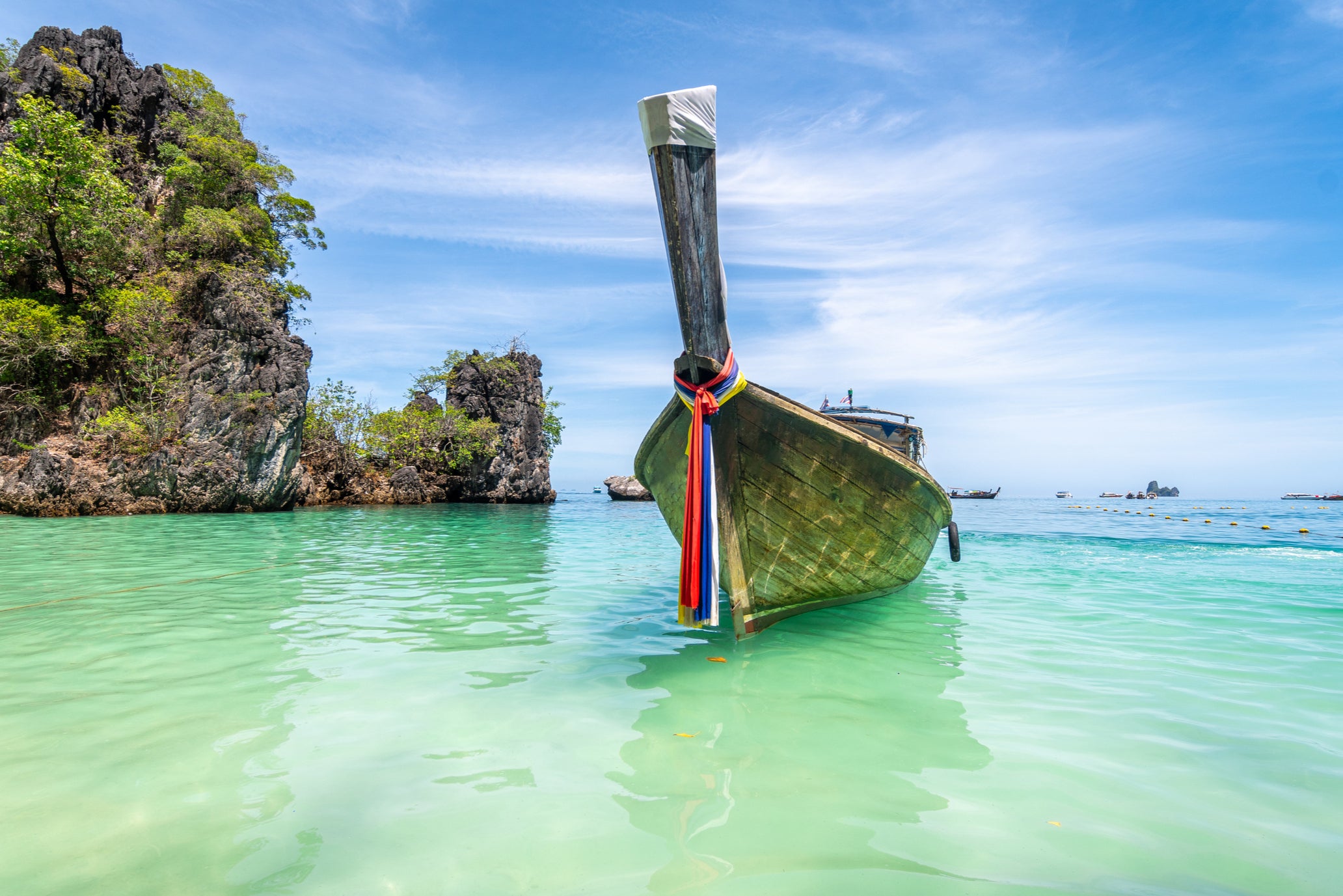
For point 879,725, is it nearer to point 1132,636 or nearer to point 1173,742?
point 1173,742

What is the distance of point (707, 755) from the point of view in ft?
8.17

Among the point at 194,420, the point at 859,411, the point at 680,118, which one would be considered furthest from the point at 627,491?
the point at 680,118

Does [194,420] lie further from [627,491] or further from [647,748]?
[627,491]

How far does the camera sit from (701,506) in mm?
3836

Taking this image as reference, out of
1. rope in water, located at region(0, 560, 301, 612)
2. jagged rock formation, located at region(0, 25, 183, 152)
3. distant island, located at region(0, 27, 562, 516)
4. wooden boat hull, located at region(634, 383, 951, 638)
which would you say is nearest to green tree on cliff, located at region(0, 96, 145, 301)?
distant island, located at region(0, 27, 562, 516)

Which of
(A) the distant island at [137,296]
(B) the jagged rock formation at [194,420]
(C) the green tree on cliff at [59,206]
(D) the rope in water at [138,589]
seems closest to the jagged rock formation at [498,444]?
(A) the distant island at [137,296]

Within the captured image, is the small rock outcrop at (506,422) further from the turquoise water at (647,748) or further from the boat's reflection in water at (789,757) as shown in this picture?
the boat's reflection in water at (789,757)

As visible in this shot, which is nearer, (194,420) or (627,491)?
(194,420)

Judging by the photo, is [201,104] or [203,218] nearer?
[203,218]

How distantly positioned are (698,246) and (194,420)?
68.3 ft

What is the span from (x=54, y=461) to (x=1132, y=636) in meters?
22.7

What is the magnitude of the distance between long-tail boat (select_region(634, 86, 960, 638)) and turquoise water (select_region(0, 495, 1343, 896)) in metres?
0.48

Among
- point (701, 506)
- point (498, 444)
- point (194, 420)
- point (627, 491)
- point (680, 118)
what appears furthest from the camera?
point (627, 491)

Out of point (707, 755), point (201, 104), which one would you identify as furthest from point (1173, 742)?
point (201, 104)
